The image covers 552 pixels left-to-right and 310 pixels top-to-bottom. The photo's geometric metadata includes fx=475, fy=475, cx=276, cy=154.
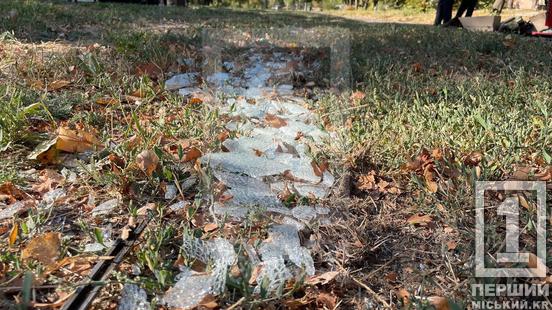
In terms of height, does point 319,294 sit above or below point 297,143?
below

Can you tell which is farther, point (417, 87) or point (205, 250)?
point (417, 87)

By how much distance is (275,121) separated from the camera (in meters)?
2.26

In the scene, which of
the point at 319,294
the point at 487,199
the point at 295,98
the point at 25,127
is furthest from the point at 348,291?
the point at 295,98


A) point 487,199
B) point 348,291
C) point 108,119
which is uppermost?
point 108,119

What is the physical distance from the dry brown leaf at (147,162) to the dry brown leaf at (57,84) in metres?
1.08

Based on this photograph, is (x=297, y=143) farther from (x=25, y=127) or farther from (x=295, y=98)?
(x=25, y=127)

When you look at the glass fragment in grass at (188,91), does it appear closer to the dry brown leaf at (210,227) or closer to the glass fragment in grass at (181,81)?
the glass fragment in grass at (181,81)

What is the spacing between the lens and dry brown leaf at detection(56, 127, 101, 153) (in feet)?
5.73

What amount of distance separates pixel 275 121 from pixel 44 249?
4.14 ft

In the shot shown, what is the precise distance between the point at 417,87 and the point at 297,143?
98 cm

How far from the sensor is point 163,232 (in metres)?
1.31

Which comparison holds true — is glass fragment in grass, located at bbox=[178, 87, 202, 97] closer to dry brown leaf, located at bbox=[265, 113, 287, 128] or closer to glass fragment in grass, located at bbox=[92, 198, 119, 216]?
dry brown leaf, located at bbox=[265, 113, 287, 128]

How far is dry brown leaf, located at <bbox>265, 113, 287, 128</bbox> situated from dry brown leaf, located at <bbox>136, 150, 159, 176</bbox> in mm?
763

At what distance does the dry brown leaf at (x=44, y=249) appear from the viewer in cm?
120
